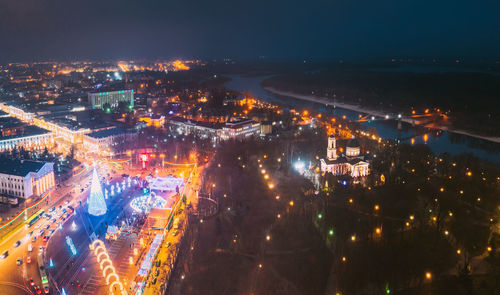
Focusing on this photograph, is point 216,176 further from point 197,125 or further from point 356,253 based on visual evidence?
point 197,125

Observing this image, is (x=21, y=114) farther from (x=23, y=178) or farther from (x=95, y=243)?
(x=95, y=243)

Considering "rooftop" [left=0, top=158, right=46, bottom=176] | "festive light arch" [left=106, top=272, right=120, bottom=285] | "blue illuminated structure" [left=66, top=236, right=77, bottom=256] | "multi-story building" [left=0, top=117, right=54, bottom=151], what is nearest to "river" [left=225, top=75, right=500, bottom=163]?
"festive light arch" [left=106, top=272, right=120, bottom=285]

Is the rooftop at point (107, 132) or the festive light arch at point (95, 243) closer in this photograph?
the festive light arch at point (95, 243)

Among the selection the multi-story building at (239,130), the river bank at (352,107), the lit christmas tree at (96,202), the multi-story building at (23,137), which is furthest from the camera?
the river bank at (352,107)

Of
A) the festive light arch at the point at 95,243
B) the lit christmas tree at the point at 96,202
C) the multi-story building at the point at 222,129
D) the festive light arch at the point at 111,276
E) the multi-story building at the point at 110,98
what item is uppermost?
the multi-story building at the point at 110,98

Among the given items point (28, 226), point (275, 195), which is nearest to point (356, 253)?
point (275, 195)

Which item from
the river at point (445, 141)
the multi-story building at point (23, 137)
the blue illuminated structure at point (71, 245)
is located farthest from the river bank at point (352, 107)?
the multi-story building at point (23, 137)

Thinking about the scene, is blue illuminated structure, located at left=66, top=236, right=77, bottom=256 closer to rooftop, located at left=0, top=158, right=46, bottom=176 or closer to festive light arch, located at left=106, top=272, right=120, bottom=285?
festive light arch, located at left=106, top=272, right=120, bottom=285

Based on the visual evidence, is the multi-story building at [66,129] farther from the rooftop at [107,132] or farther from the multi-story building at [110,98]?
the multi-story building at [110,98]
